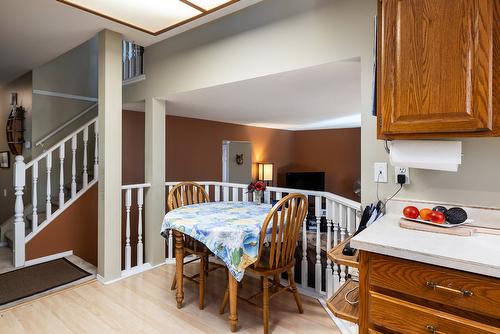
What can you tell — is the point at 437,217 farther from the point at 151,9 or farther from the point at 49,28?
A: the point at 49,28

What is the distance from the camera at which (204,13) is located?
2150 millimetres

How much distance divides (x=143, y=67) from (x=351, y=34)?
2437 millimetres

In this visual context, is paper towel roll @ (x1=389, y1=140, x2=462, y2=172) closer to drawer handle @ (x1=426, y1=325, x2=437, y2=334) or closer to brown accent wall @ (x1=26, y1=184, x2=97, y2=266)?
drawer handle @ (x1=426, y1=325, x2=437, y2=334)

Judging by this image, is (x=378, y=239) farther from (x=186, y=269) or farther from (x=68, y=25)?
(x=68, y=25)

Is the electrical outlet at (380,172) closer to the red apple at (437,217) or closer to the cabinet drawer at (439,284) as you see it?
the red apple at (437,217)

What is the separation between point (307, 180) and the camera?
22.9 ft

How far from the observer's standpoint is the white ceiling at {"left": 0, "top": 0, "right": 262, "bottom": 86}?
7.68 ft

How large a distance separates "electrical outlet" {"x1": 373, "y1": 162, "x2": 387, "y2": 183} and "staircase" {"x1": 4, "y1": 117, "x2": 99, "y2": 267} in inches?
129

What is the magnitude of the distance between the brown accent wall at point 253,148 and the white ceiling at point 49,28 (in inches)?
52.4

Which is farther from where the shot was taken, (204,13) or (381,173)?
(204,13)

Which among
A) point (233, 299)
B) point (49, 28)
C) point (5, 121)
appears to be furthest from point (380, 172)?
point (5, 121)

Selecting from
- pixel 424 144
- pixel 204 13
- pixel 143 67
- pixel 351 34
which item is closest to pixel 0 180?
pixel 143 67

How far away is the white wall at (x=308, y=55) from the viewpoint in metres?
1.50

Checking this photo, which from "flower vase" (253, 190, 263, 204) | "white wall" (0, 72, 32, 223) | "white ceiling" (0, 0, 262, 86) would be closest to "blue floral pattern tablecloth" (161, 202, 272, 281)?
"flower vase" (253, 190, 263, 204)
